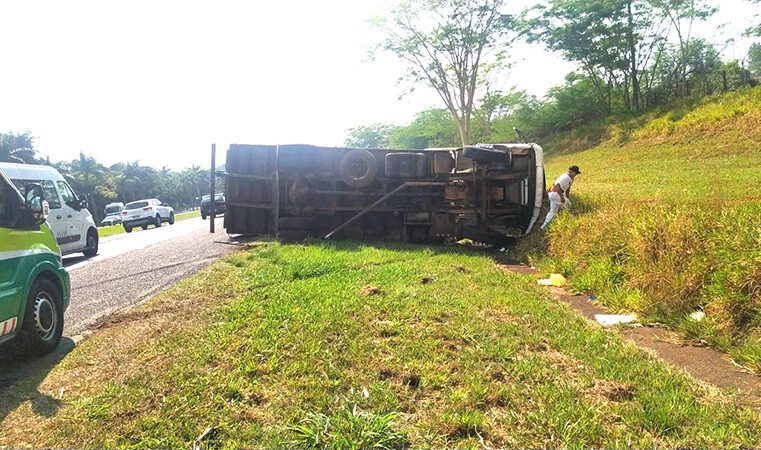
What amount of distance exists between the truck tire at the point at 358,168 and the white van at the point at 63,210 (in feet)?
22.0

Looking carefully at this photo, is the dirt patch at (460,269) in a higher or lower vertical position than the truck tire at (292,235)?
lower

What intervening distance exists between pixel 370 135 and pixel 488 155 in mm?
44191

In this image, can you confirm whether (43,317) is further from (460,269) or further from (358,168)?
(358,168)

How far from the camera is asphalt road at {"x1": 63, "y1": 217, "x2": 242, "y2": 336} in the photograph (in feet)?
20.1

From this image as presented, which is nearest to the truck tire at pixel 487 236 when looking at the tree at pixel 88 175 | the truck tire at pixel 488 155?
the truck tire at pixel 488 155

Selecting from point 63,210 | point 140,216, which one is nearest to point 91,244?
point 63,210

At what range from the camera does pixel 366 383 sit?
3.31m

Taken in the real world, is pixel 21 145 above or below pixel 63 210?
above

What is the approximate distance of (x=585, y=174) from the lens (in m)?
18.0

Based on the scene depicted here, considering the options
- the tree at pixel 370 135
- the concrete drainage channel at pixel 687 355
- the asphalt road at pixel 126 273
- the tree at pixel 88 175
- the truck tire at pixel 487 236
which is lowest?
the concrete drainage channel at pixel 687 355

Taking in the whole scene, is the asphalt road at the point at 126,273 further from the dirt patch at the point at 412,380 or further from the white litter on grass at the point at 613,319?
the white litter on grass at the point at 613,319

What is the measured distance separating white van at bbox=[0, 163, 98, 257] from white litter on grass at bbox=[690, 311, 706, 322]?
12.0 meters

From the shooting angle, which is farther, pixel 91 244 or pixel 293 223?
pixel 91 244

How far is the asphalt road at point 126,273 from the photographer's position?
6121 millimetres
